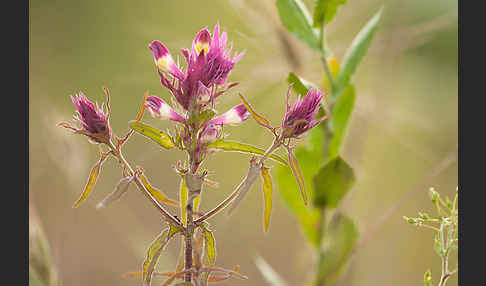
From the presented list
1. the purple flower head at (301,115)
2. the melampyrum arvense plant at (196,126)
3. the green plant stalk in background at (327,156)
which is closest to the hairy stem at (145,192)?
the melampyrum arvense plant at (196,126)

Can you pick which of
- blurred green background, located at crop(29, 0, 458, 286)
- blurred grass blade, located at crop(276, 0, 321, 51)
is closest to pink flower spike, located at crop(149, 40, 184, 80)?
blurred grass blade, located at crop(276, 0, 321, 51)

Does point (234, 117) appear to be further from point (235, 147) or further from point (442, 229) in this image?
point (442, 229)

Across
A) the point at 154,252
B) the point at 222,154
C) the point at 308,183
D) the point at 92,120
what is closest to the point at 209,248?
the point at 154,252

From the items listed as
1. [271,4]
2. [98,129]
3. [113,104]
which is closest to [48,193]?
[113,104]

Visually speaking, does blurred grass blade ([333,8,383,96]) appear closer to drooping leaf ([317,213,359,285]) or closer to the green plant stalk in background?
the green plant stalk in background

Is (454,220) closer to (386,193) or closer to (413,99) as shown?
(386,193)

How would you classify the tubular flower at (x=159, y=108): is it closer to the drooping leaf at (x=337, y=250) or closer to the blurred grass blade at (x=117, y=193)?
the blurred grass blade at (x=117, y=193)
